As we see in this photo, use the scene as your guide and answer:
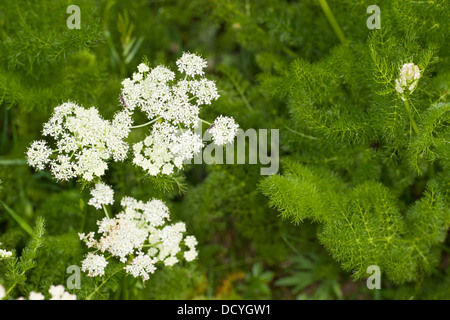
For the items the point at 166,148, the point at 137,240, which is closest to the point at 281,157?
the point at 166,148

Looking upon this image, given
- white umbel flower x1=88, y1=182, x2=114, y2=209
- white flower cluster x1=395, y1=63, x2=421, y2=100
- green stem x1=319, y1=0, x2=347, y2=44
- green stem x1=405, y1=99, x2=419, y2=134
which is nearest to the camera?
white flower cluster x1=395, y1=63, x2=421, y2=100

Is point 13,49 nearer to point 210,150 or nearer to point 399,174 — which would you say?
point 210,150

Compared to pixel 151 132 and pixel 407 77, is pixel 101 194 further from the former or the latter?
pixel 407 77

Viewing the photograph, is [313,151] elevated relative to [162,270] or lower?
elevated

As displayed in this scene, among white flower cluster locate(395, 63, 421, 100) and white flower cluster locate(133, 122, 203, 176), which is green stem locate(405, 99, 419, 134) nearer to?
white flower cluster locate(395, 63, 421, 100)

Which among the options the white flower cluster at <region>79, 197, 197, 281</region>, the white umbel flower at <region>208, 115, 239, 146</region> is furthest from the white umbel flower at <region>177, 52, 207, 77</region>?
the white flower cluster at <region>79, 197, 197, 281</region>
